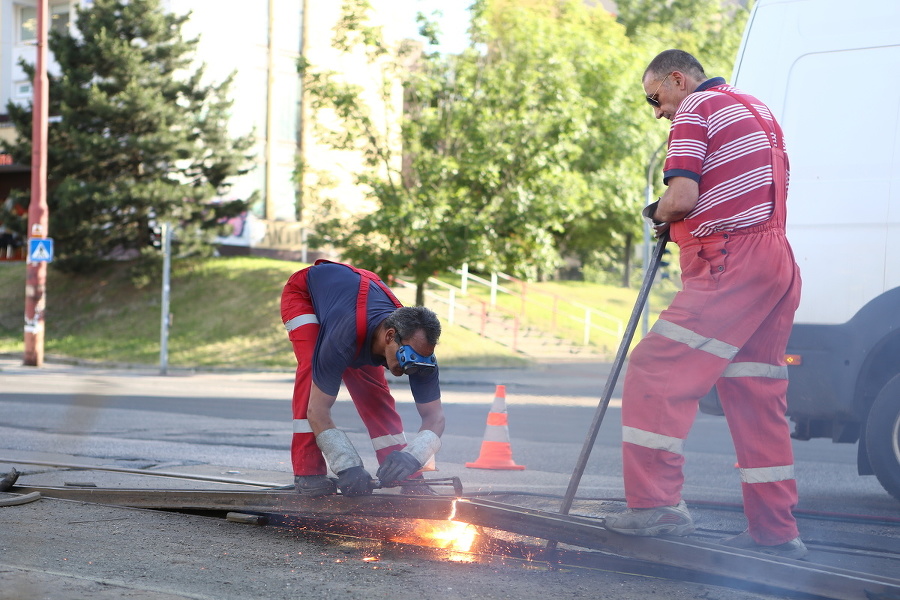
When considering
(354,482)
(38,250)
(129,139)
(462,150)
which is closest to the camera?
(354,482)

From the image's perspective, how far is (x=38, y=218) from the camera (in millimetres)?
21625

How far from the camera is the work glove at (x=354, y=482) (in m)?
4.67

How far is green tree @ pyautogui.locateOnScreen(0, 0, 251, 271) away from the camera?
26.6 m

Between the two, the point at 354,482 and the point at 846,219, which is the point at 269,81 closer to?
the point at 846,219

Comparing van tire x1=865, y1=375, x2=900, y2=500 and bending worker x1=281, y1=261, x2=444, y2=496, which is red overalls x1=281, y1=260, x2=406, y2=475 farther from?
van tire x1=865, y1=375, x2=900, y2=500

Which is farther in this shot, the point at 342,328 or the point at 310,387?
the point at 310,387

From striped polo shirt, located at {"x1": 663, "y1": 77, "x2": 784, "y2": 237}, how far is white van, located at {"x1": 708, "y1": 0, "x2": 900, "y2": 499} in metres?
1.94

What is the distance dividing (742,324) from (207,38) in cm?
3059

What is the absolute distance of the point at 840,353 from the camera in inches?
229

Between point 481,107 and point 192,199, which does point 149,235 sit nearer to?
point 192,199

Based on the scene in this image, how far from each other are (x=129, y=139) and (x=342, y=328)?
23.8m

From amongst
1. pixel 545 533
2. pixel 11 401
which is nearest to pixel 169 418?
pixel 11 401

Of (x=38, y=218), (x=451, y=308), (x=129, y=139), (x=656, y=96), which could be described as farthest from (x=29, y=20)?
(x=656, y=96)

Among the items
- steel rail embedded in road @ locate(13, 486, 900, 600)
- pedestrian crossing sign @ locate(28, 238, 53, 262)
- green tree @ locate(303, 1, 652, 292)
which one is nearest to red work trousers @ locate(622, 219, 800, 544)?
steel rail embedded in road @ locate(13, 486, 900, 600)
